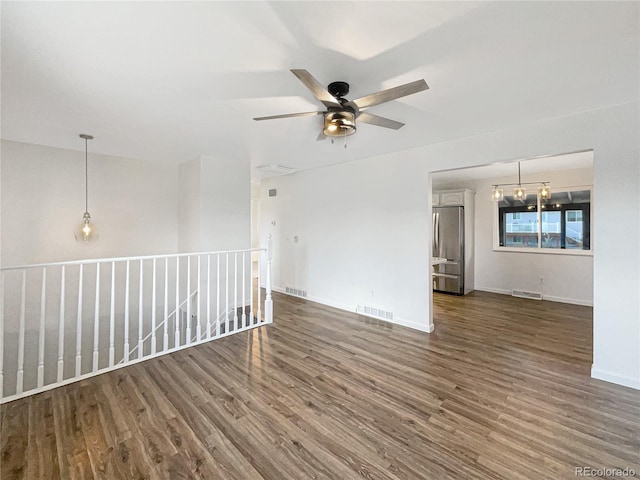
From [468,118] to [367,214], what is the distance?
2030 millimetres

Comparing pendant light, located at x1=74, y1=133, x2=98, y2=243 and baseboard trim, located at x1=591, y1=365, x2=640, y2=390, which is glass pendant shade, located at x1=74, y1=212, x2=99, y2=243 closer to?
pendant light, located at x1=74, y1=133, x2=98, y2=243

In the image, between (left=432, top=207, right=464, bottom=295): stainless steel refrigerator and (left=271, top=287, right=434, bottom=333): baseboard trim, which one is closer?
(left=271, top=287, right=434, bottom=333): baseboard trim

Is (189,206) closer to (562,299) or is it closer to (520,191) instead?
(520,191)

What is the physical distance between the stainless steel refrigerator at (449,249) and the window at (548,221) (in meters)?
1.04

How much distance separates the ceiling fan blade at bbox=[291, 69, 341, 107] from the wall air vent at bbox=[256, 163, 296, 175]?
10.3 ft

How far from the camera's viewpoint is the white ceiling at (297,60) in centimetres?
151

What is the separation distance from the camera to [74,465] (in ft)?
5.57

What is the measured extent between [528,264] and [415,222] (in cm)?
358

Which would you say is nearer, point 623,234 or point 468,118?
point 623,234

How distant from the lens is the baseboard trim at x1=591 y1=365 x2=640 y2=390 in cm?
254

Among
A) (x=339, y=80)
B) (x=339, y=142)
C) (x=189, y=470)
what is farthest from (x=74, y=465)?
(x=339, y=142)

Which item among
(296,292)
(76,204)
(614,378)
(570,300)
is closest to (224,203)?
(76,204)

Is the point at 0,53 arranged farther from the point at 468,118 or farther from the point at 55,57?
the point at 468,118

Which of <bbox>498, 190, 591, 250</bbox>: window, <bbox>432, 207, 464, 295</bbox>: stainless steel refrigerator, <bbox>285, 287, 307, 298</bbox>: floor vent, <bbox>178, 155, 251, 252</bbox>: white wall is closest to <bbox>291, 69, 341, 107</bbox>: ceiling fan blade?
<bbox>178, 155, 251, 252</bbox>: white wall
